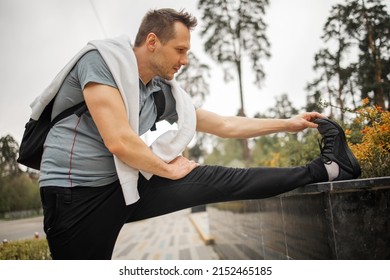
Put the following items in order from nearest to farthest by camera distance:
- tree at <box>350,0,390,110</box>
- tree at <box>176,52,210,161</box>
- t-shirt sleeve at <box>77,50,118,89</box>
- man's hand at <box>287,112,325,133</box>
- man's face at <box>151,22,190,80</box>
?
t-shirt sleeve at <box>77,50,118,89</box> < man's face at <box>151,22,190,80</box> < man's hand at <box>287,112,325,133</box> < tree at <box>350,0,390,110</box> < tree at <box>176,52,210,161</box>

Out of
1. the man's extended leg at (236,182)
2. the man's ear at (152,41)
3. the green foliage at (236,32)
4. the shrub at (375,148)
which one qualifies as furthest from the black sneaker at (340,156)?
the green foliage at (236,32)

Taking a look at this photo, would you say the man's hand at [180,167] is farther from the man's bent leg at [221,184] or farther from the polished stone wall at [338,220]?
the polished stone wall at [338,220]

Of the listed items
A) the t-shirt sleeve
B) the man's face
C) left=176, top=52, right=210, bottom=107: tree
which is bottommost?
the t-shirt sleeve

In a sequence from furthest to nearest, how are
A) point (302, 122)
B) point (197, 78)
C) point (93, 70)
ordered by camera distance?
1. point (197, 78)
2. point (302, 122)
3. point (93, 70)

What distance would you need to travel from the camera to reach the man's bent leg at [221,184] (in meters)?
1.23

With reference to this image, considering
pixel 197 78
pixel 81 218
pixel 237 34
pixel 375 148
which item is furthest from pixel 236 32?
pixel 81 218

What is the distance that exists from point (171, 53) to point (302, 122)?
67 centimetres

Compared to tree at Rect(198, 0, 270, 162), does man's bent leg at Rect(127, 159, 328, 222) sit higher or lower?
lower

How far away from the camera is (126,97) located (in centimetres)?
120

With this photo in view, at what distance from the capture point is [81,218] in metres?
1.16

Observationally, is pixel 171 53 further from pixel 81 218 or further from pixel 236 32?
pixel 236 32

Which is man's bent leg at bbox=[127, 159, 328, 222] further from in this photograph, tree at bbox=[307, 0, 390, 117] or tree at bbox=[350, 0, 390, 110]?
tree at bbox=[350, 0, 390, 110]

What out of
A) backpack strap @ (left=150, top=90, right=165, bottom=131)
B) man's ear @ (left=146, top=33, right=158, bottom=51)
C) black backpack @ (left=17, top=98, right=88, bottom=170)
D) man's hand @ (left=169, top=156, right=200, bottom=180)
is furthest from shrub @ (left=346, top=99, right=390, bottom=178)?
black backpack @ (left=17, top=98, right=88, bottom=170)

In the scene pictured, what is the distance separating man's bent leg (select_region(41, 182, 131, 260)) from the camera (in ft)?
3.75
